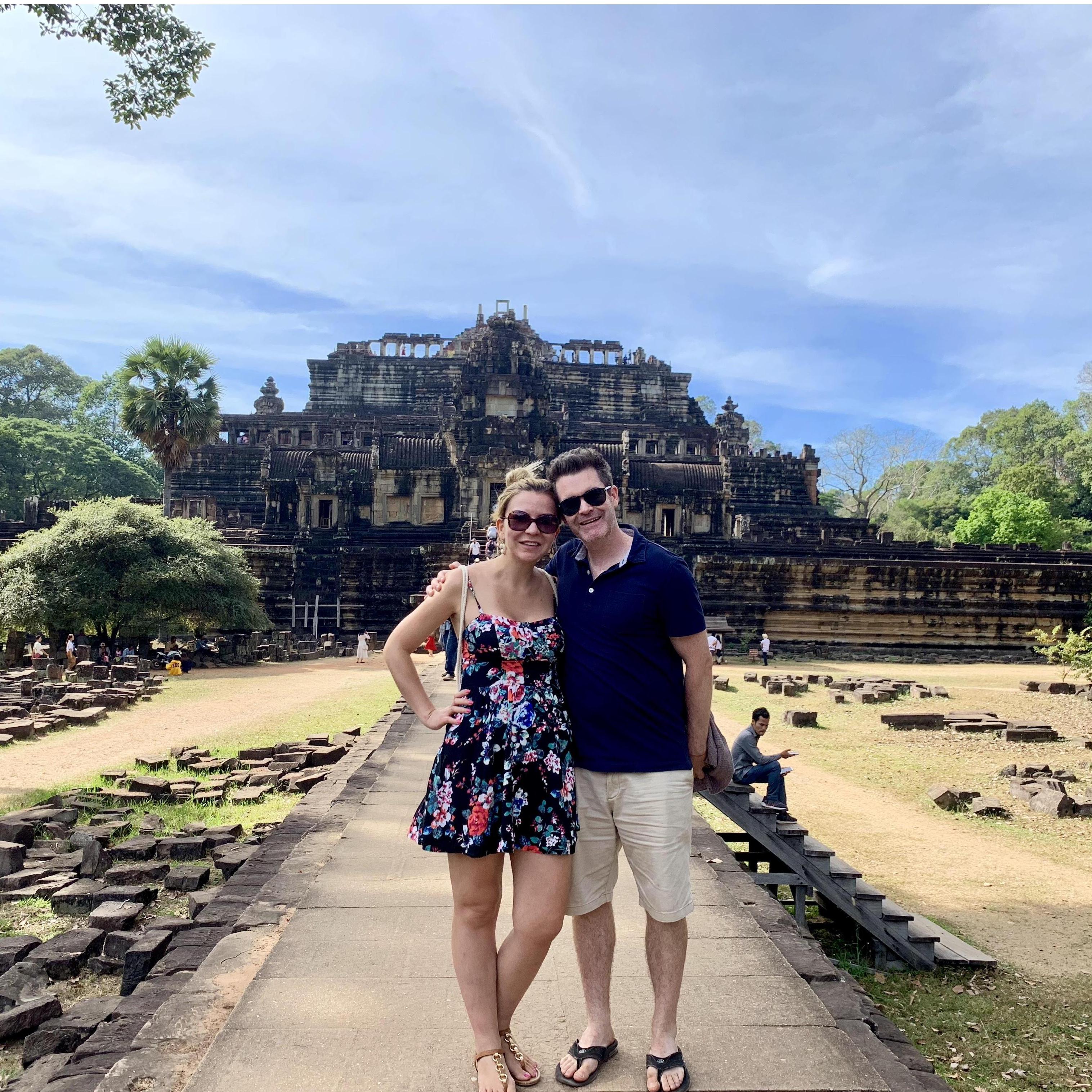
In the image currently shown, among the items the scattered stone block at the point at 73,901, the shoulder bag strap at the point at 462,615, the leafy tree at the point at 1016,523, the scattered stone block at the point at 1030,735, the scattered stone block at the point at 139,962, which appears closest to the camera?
the shoulder bag strap at the point at 462,615

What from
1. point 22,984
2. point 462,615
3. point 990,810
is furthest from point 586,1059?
point 990,810

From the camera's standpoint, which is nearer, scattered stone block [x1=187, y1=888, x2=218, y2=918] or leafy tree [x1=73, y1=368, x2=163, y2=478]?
scattered stone block [x1=187, y1=888, x2=218, y2=918]

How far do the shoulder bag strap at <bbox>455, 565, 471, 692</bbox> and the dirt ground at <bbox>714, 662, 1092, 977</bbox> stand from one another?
4765 millimetres

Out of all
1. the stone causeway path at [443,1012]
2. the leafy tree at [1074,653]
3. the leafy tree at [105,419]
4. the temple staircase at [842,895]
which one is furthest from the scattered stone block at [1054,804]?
the leafy tree at [105,419]

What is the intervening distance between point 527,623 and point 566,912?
3.11 feet

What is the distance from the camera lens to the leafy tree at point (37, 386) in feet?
217

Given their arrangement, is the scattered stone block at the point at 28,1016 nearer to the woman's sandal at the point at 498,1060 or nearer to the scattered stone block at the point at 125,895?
the scattered stone block at the point at 125,895

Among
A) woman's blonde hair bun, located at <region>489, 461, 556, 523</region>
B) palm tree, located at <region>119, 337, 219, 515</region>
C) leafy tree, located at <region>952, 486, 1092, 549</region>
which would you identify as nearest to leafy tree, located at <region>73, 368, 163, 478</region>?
palm tree, located at <region>119, 337, 219, 515</region>

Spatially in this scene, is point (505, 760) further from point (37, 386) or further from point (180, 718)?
point (37, 386)

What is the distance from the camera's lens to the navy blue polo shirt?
9.52 feet

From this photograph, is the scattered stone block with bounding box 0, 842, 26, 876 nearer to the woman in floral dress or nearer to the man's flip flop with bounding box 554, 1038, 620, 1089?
the woman in floral dress

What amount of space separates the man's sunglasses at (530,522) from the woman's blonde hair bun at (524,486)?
0.06 metres

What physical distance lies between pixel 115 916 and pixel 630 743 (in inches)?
147

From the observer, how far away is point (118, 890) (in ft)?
18.4
